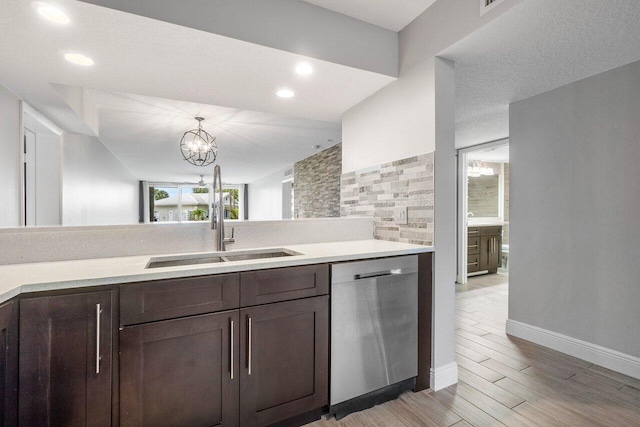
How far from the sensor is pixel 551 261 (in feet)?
Result: 8.30

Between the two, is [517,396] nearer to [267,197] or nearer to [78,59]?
[78,59]

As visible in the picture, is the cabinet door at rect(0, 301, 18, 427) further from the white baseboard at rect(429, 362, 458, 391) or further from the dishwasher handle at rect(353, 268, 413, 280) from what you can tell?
the white baseboard at rect(429, 362, 458, 391)

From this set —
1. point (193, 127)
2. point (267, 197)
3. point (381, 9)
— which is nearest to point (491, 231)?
point (381, 9)

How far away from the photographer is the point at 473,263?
5012 millimetres

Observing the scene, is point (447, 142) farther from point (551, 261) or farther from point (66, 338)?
point (66, 338)

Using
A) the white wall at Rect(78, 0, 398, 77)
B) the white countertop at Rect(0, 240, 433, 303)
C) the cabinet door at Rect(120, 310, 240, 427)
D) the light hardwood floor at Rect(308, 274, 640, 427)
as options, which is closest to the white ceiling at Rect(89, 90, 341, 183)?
the white wall at Rect(78, 0, 398, 77)

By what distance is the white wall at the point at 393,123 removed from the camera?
1.99 metres

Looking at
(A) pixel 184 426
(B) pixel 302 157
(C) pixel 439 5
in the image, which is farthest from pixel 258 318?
(B) pixel 302 157

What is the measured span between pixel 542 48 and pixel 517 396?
7.07 ft

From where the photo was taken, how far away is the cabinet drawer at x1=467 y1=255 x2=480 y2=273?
496 cm

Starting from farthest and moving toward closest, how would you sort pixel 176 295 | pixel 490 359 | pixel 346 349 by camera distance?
pixel 490 359 < pixel 346 349 < pixel 176 295

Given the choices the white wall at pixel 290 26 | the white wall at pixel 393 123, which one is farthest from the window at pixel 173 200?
the white wall at pixel 290 26

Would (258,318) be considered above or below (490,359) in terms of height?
above

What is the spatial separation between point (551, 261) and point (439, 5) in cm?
220
